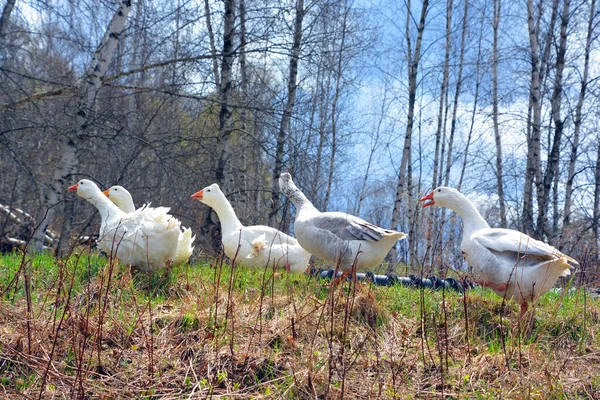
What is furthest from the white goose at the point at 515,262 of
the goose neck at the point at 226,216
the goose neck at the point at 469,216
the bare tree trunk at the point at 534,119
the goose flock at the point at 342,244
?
the bare tree trunk at the point at 534,119

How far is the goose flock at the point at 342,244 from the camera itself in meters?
4.27

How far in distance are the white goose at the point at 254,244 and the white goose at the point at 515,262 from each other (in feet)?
8.45

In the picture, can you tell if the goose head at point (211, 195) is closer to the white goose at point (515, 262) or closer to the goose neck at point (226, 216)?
the goose neck at point (226, 216)

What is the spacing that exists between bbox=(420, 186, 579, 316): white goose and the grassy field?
252mm

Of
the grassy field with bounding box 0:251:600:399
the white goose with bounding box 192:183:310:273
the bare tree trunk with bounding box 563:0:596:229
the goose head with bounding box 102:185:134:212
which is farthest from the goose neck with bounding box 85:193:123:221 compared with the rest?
the bare tree trunk with bounding box 563:0:596:229

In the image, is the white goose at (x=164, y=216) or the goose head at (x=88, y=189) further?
the goose head at (x=88, y=189)

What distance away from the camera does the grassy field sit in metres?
2.75

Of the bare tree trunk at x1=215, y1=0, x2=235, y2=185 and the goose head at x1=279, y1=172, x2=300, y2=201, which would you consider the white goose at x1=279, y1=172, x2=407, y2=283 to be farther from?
the bare tree trunk at x1=215, y1=0, x2=235, y2=185

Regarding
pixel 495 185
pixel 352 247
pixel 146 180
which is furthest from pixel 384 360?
pixel 495 185

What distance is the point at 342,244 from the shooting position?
16.9ft

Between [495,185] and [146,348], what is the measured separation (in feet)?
48.9

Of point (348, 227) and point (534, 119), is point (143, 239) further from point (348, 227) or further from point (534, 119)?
point (534, 119)

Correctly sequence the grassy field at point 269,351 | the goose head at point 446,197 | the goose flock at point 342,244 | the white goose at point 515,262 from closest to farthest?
the grassy field at point 269,351 < the white goose at point 515,262 < the goose flock at point 342,244 < the goose head at point 446,197

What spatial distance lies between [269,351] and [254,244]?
3.12m
